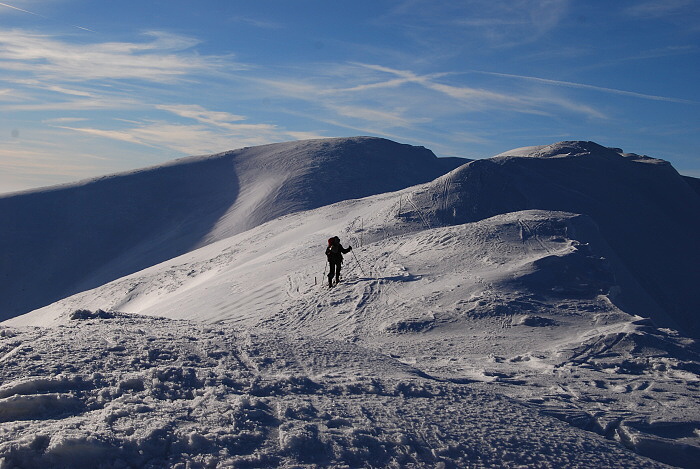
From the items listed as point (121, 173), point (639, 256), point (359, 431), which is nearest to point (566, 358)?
point (359, 431)

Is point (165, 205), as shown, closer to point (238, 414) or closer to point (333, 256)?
point (333, 256)

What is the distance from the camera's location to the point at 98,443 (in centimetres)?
387

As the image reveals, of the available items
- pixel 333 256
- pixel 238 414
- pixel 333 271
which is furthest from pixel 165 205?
pixel 238 414

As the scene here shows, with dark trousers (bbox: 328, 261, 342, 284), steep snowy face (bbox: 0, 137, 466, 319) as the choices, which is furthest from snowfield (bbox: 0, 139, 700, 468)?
steep snowy face (bbox: 0, 137, 466, 319)

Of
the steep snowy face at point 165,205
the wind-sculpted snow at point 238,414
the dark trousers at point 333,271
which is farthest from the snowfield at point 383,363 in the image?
the steep snowy face at point 165,205

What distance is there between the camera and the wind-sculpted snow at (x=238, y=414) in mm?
3977

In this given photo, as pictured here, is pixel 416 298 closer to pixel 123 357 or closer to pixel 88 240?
pixel 123 357

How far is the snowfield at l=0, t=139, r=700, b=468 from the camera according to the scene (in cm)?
427

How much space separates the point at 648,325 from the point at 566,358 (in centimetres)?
205

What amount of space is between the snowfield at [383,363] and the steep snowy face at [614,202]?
1.22 ft

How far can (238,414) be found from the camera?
4520 mm

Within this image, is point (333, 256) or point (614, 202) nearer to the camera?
point (333, 256)

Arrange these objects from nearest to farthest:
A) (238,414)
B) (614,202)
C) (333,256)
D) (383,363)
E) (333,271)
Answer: (238,414) → (383,363) → (333,256) → (333,271) → (614,202)

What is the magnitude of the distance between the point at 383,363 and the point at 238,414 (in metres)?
2.37
